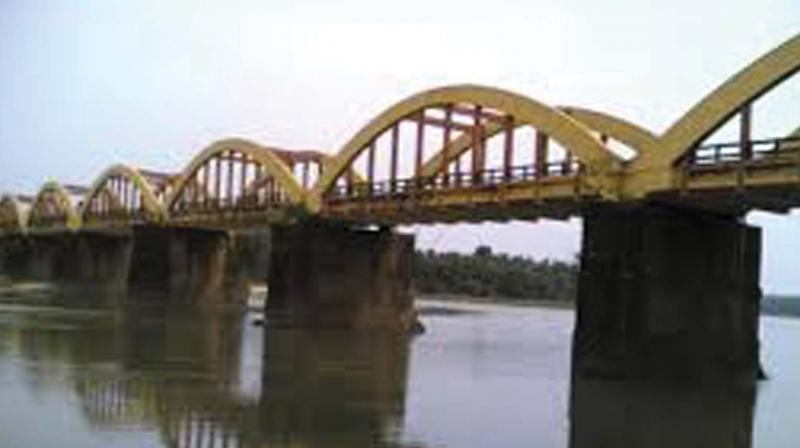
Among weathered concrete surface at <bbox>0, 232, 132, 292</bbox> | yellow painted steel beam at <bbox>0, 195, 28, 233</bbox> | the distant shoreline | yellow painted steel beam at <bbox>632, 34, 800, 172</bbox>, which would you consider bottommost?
the distant shoreline

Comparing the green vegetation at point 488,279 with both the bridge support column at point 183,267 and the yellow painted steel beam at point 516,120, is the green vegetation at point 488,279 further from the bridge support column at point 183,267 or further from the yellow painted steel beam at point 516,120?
the yellow painted steel beam at point 516,120

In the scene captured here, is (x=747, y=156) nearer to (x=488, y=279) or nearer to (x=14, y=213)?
(x=14, y=213)

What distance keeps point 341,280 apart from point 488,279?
116488mm

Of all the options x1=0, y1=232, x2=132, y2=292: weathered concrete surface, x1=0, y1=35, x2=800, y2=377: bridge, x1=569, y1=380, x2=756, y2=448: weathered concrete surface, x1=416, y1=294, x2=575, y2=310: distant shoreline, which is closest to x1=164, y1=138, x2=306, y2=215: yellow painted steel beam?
x1=0, y1=35, x2=800, y2=377: bridge

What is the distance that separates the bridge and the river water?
8.75 ft

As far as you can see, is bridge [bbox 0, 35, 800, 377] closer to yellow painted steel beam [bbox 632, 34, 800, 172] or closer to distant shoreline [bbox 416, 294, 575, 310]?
yellow painted steel beam [bbox 632, 34, 800, 172]

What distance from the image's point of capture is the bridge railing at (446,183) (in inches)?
1973

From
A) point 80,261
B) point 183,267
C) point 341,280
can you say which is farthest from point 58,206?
point 341,280

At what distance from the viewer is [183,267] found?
91.8 metres

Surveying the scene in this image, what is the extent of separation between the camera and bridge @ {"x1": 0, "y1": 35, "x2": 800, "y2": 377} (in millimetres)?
41469

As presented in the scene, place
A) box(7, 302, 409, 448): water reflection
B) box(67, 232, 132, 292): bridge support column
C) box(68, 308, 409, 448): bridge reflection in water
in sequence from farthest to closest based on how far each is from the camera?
box(67, 232, 132, 292): bridge support column < box(7, 302, 409, 448): water reflection < box(68, 308, 409, 448): bridge reflection in water

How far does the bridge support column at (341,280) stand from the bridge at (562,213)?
72 mm

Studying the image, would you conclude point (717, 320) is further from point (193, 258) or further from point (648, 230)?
point (193, 258)

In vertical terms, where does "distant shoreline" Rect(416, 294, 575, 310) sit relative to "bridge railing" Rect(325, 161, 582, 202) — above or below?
below
